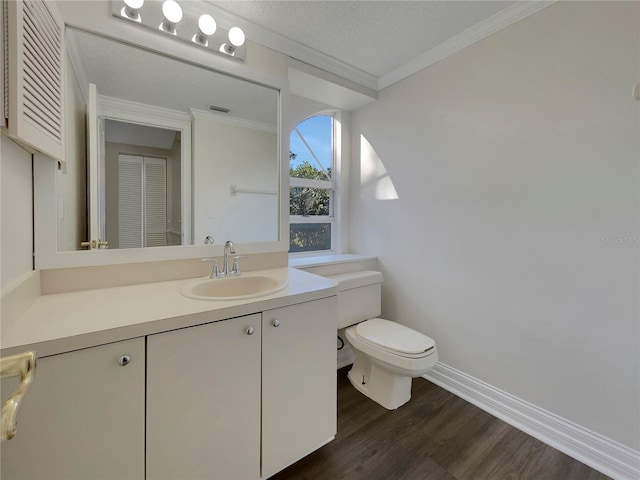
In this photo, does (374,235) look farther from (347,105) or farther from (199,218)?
(199,218)

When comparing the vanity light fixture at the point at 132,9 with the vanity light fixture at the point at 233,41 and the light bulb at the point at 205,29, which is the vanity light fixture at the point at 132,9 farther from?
the vanity light fixture at the point at 233,41

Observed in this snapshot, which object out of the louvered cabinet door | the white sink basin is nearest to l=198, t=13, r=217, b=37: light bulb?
the louvered cabinet door

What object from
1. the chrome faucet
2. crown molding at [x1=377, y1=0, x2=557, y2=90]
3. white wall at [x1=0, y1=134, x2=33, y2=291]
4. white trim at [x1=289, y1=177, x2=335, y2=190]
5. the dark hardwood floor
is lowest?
the dark hardwood floor

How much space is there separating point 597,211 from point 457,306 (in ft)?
2.91

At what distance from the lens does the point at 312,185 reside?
2369mm

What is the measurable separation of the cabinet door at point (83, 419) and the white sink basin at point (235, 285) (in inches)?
18.0

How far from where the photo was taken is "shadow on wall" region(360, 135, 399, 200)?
2225 millimetres

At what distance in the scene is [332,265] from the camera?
207cm

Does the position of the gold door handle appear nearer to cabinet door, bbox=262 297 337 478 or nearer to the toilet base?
cabinet door, bbox=262 297 337 478

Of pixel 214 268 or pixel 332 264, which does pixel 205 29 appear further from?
pixel 332 264

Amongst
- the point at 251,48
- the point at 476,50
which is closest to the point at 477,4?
the point at 476,50

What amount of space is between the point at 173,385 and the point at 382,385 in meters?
1.31

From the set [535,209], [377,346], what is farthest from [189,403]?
[535,209]

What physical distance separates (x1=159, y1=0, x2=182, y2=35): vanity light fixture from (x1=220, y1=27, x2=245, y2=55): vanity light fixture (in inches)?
9.2
